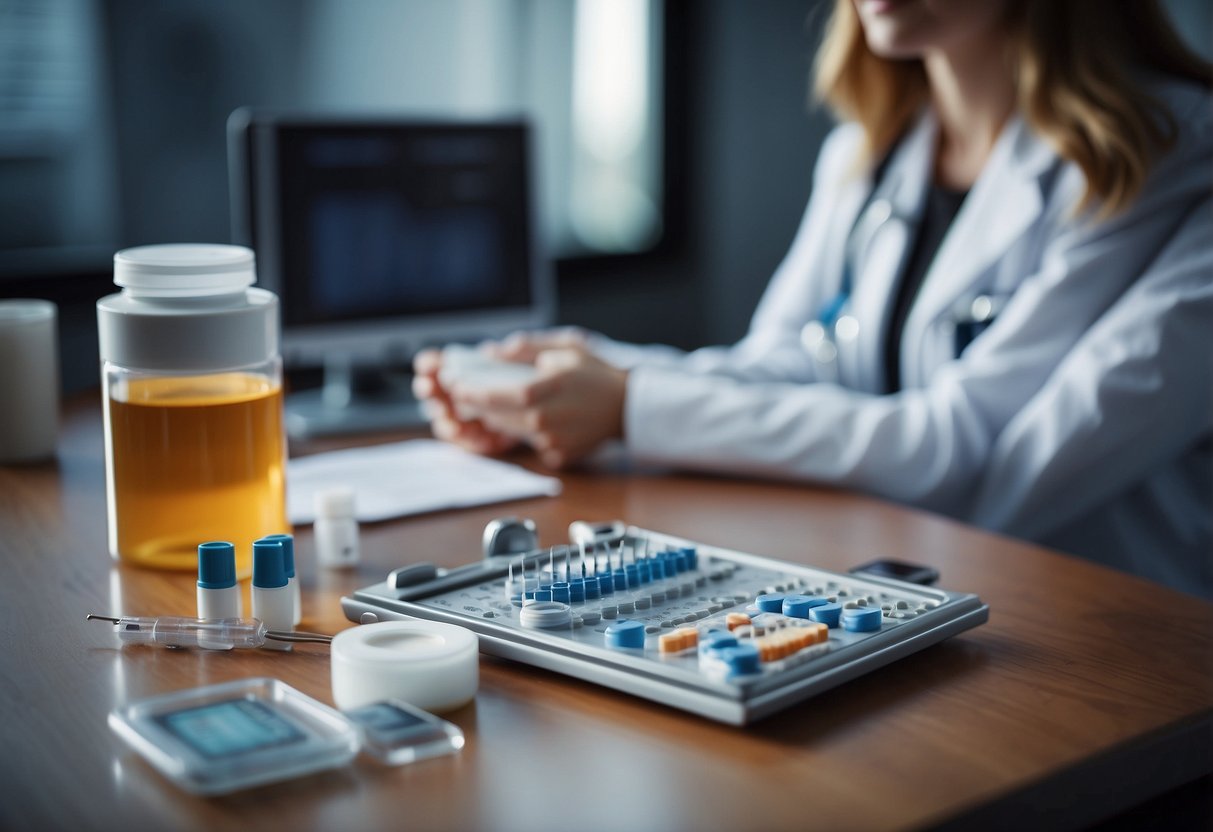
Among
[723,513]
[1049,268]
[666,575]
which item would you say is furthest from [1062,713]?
[1049,268]

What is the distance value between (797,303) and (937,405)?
0.51m

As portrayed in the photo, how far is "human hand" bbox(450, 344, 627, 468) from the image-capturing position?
4.45 feet

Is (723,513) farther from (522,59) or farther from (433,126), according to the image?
(522,59)

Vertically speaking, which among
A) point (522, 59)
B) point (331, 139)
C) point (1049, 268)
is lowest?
point (1049, 268)

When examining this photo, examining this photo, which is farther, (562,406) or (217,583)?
(562,406)

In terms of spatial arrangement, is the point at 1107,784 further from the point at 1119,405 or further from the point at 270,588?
the point at 1119,405

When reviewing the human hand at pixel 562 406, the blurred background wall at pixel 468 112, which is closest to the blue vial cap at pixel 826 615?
the human hand at pixel 562 406

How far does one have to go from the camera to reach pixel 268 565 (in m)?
0.85

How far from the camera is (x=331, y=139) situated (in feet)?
5.49

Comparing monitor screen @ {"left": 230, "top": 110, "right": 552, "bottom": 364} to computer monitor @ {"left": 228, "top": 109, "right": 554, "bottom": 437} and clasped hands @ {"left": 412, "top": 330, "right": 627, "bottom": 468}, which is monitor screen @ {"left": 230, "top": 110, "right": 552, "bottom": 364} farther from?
clasped hands @ {"left": 412, "top": 330, "right": 627, "bottom": 468}

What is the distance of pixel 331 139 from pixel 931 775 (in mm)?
1275

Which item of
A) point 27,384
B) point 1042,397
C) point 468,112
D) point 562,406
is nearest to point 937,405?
point 1042,397

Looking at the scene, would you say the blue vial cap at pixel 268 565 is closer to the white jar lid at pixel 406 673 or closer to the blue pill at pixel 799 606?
the white jar lid at pixel 406 673

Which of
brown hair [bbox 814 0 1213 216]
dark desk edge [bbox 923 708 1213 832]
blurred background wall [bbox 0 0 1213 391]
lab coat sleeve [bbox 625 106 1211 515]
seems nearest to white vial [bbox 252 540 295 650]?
dark desk edge [bbox 923 708 1213 832]
